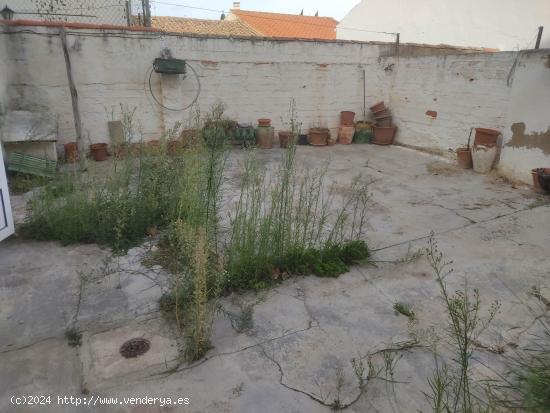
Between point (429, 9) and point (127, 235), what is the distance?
12449mm

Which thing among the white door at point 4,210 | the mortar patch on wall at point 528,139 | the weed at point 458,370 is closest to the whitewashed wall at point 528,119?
the mortar patch on wall at point 528,139

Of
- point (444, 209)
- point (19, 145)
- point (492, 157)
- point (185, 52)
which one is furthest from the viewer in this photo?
point (185, 52)

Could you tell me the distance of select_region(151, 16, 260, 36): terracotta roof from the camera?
13.2 meters

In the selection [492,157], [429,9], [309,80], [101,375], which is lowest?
[101,375]

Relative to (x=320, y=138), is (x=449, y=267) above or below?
below

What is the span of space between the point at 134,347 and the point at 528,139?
19.8 ft

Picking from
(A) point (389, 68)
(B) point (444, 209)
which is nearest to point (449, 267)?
(B) point (444, 209)

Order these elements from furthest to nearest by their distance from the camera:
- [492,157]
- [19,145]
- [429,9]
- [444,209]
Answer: [429,9] → [492,157] → [19,145] → [444,209]

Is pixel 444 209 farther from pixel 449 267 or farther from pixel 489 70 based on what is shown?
pixel 489 70

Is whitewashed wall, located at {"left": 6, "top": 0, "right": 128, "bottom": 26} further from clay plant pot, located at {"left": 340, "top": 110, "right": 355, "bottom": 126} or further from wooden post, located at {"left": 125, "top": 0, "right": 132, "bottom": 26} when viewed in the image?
clay plant pot, located at {"left": 340, "top": 110, "right": 355, "bottom": 126}

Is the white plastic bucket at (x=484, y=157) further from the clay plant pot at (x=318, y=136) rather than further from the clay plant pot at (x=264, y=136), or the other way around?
the clay plant pot at (x=264, y=136)

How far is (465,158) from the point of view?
6902mm

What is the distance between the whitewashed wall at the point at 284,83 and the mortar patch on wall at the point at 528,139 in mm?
101

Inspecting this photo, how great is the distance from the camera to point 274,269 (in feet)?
10.7
